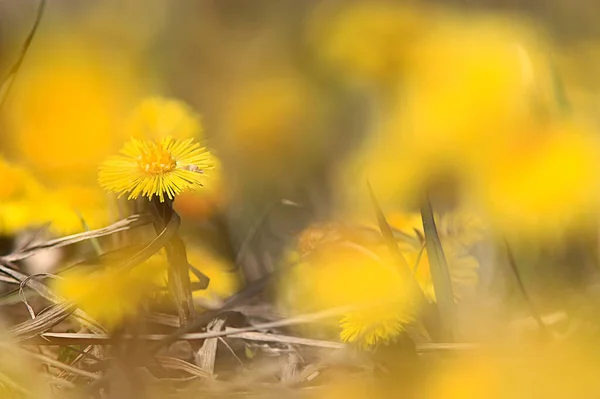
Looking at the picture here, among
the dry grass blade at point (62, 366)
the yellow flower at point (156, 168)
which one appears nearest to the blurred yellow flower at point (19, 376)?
the dry grass blade at point (62, 366)

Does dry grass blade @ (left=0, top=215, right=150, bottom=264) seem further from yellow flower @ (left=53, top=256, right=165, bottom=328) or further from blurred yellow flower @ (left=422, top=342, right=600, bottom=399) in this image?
blurred yellow flower @ (left=422, top=342, right=600, bottom=399)

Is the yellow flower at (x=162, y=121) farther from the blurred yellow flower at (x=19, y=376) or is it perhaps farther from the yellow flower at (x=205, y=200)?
the blurred yellow flower at (x=19, y=376)

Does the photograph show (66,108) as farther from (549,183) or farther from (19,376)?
(549,183)

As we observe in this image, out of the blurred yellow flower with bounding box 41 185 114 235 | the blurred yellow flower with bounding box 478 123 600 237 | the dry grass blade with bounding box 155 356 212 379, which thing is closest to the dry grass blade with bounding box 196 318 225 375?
the dry grass blade with bounding box 155 356 212 379

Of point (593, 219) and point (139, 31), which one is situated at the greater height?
point (139, 31)

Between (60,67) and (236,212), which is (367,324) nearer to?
(236,212)

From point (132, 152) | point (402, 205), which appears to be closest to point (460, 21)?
point (402, 205)

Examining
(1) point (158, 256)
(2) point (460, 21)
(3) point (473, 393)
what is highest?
(2) point (460, 21)

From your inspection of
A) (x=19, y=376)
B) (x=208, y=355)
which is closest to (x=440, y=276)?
(x=208, y=355)
